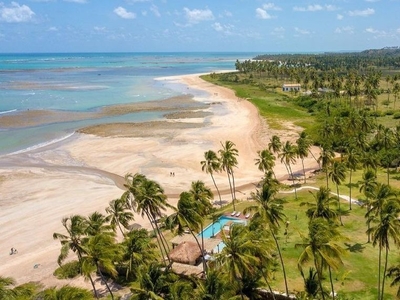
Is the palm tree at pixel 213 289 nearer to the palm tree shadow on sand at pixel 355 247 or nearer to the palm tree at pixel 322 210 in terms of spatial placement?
the palm tree at pixel 322 210

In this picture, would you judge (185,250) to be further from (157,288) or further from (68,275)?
(157,288)

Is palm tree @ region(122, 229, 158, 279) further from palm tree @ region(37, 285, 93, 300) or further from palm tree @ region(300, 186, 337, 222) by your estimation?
palm tree @ region(300, 186, 337, 222)

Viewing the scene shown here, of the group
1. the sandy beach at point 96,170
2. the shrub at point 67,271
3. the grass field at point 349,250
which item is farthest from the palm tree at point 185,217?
the shrub at point 67,271

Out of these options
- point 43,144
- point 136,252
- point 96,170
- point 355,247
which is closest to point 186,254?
point 136,252

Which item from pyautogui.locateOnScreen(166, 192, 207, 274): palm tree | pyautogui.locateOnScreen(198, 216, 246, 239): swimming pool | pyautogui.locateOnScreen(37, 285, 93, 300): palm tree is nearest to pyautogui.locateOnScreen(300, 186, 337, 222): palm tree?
pyautogui.locateOnScreen(166, 192, 207, 274): palm tree

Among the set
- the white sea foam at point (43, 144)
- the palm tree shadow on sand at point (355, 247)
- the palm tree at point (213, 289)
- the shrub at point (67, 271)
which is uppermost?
the palm tree at point (213, 289)

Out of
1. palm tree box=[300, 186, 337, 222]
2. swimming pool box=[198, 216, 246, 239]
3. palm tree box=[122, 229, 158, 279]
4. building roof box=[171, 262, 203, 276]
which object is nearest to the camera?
palm tree box=[300, 186, 337, 222]
